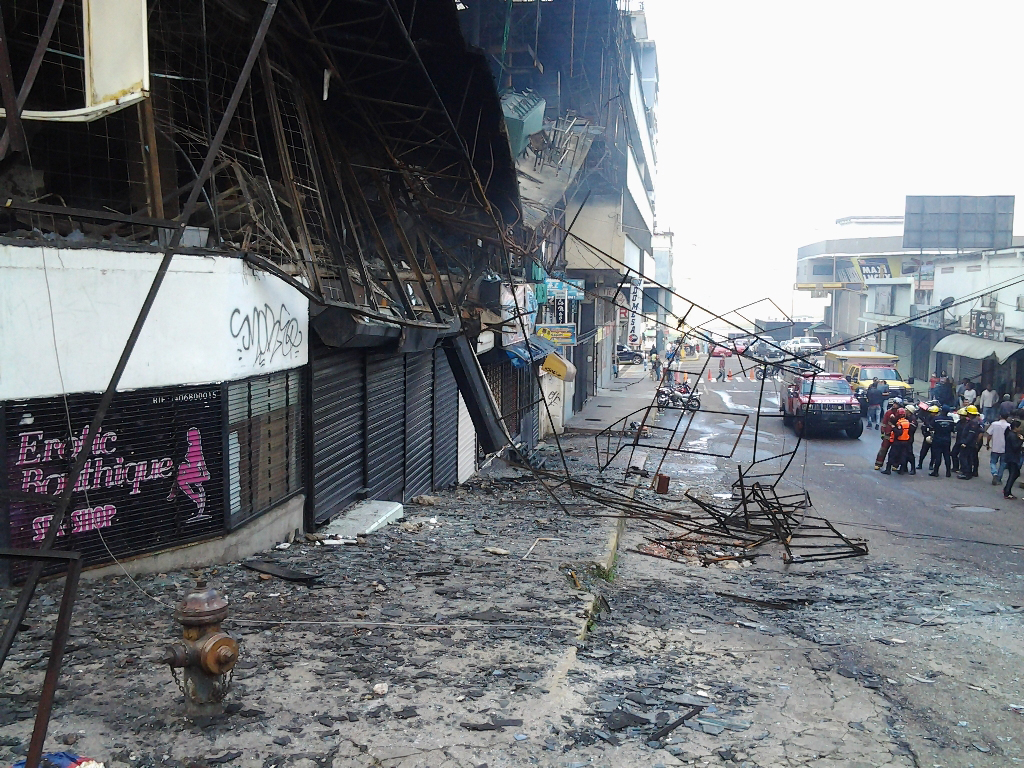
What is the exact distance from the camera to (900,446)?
1894cm

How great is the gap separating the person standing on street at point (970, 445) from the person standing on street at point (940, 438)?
29 centimetres

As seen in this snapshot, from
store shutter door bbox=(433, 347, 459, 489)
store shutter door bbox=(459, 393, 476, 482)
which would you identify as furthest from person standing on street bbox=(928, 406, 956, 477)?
store shutter door bbox=(433, 347, 459, 489)

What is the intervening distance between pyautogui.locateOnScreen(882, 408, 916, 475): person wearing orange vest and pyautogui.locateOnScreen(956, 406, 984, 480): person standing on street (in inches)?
41.6

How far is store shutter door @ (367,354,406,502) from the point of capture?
12133 mm

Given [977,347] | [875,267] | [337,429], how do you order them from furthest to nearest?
[875,267], [977,347], [337,429]

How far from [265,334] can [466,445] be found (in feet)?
32.6

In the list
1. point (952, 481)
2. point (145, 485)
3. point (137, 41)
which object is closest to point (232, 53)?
point (137, 41)

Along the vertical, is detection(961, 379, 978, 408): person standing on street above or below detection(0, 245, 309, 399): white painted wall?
below

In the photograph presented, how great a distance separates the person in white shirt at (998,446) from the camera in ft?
55.2

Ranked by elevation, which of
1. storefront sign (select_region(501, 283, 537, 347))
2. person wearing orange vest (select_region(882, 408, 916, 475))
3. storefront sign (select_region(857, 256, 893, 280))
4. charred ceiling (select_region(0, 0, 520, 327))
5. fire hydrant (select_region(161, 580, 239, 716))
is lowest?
person wearing orange vest (select_region(882, 408, 916, 475))

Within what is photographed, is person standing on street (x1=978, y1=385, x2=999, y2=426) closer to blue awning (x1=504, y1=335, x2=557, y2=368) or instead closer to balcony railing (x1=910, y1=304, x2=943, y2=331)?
balcony railing (x1=910, y1=304, x2=943, y2=331)

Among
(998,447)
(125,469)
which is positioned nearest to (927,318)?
(998,447)

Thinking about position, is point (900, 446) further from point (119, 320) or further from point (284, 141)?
point (119, 320)

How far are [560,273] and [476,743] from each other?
24.3 m
